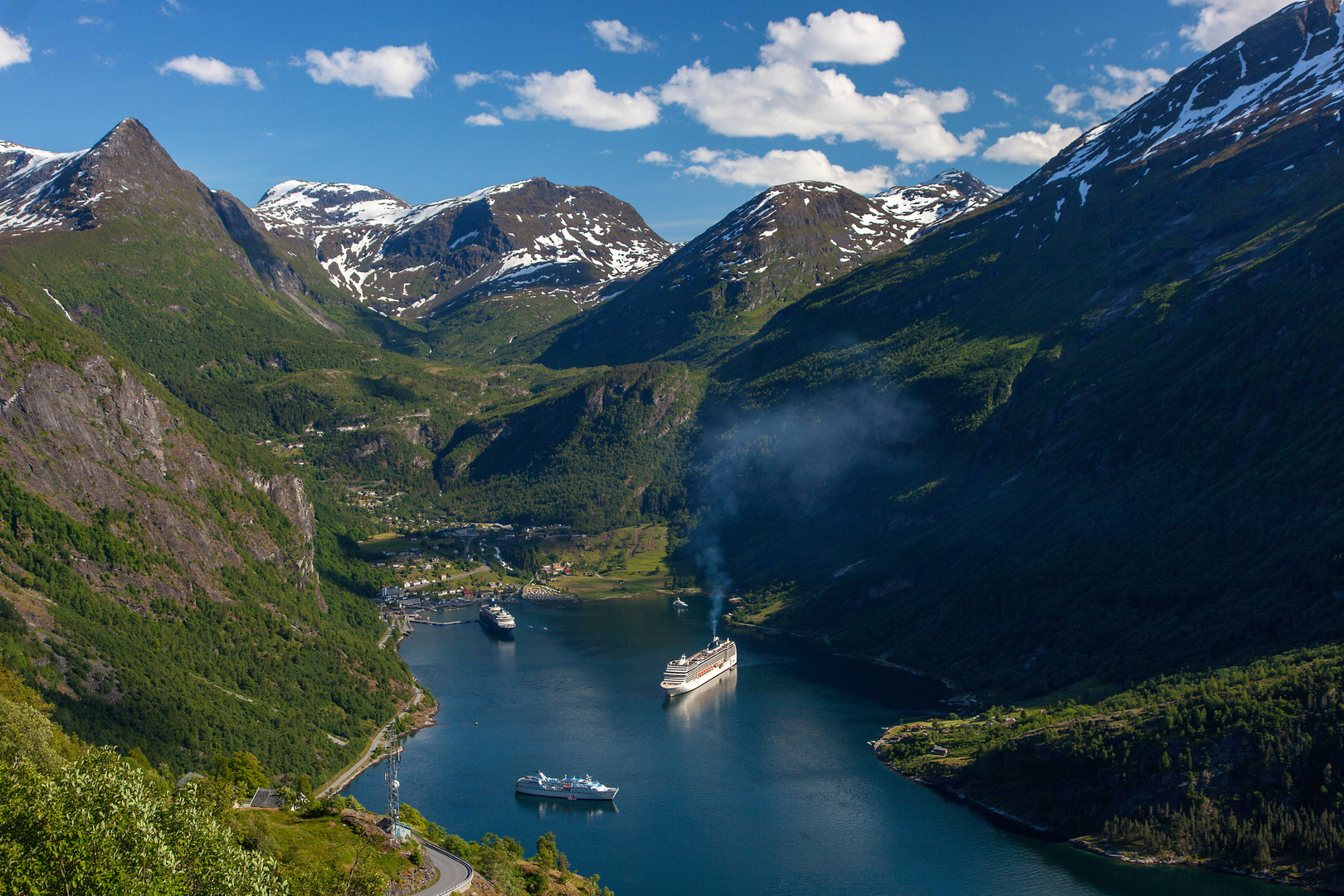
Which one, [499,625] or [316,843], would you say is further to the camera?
[499,625]

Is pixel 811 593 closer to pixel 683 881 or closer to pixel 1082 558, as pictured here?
pixel 1082 558

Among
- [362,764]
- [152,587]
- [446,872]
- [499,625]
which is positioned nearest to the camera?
[446,872]

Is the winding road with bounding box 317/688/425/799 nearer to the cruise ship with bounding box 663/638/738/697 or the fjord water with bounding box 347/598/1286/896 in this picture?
the fjord water with bounding box 347/598/1286/896

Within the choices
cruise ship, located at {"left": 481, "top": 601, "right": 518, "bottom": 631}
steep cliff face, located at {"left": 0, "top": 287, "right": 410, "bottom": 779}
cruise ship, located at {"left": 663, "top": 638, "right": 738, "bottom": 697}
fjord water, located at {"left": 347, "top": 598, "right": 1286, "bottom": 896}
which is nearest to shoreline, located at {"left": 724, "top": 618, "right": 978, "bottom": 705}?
fjord water, located at {"left": 347, "top": 598, "right": 1286, "bottom": 896}

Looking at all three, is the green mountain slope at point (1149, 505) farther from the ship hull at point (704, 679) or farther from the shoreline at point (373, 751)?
the shoreline at point (373, 751)

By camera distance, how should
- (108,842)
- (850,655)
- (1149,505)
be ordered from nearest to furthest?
(108,842) < (1149,505) < (850,655)

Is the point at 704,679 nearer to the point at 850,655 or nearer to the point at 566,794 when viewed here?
the point at 850,655

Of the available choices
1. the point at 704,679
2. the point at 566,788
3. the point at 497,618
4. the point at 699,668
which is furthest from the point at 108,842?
the point at 497,618
